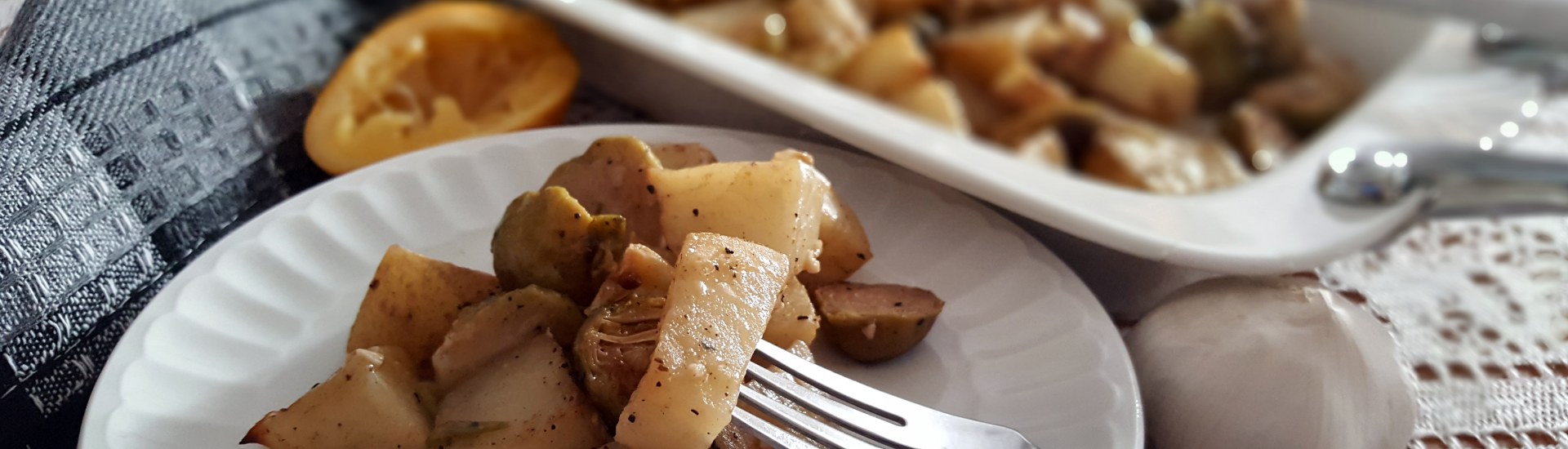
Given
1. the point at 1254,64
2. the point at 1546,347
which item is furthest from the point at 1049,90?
the point at 1546,347

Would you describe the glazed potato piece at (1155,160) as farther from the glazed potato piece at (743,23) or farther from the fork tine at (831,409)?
the fork tine at (831,409)

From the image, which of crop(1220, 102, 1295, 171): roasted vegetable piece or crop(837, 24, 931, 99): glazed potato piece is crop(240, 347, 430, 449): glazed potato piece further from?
crop(1220, 102, 1295, 171): roasted vegetable piece

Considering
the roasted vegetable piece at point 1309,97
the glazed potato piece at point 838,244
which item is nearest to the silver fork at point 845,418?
the glazed potato piece at point 838,244

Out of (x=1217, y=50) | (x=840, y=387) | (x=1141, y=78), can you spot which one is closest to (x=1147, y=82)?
(x=1141, y=78)

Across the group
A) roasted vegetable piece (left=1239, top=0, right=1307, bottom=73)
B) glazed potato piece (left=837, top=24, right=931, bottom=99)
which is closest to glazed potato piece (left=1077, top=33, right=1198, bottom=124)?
roasted vegetable piece (left=1239, top=0, right=1307, bottom=73)

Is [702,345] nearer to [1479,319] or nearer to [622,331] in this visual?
[622,331]

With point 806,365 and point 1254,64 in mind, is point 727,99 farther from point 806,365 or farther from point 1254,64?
point 1254,64
